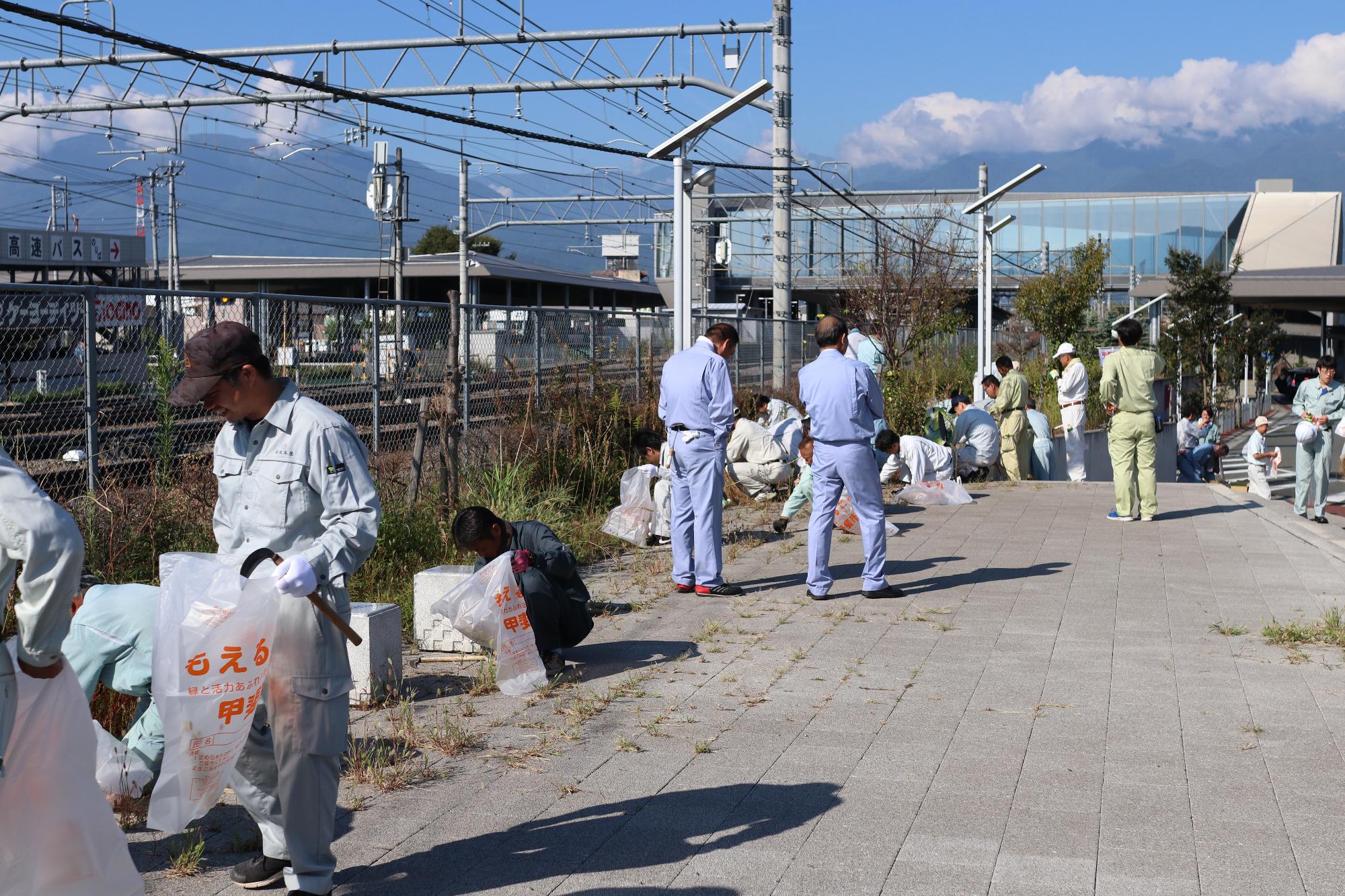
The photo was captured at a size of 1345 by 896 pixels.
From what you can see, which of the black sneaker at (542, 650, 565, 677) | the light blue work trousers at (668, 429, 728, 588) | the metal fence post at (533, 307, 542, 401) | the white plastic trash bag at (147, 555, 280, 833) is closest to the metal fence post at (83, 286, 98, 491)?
the black sneaker at (542, 650, 565, 677)

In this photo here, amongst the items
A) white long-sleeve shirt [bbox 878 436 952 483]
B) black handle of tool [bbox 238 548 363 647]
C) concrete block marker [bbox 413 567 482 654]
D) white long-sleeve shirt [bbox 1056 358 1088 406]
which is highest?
white long-sleeve shirt [bbox 1056 358 1088 406]

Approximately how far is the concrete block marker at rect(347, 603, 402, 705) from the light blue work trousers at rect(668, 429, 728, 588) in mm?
2697

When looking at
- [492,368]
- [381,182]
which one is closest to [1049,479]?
[492,368]

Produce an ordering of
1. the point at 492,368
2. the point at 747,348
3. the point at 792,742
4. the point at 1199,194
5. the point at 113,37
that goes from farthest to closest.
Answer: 1. the point at 1199,194
2. the point at 747,348
3. the point at 492,368
4. the point at 113,37
5. the point at 792,742

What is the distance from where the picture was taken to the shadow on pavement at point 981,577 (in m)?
9.42

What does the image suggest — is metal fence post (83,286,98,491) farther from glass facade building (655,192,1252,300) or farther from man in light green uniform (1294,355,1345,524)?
glass facade building (655,192,1252,300)

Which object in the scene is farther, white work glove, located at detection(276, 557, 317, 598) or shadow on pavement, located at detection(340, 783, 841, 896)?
shadow on pavement, located at detection(340, 783, 841, 896)

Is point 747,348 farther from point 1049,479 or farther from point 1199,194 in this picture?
point 1199,194

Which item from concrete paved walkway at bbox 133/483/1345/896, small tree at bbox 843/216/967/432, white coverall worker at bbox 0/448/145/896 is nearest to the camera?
white coverall worker at bbox 0/448/145/896

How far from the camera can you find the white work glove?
3645mm

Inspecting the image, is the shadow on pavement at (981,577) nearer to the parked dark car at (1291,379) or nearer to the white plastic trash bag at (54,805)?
the white plastic trash bag at (54,805)

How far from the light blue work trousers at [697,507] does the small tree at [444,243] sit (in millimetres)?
81132

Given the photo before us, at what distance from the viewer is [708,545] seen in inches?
353

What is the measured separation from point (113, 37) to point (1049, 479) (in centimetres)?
1312
